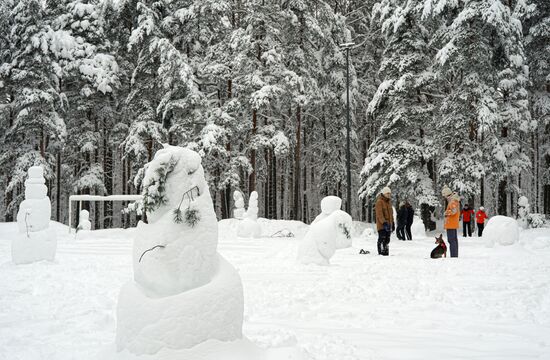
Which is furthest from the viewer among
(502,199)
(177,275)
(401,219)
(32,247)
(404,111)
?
(404,111)

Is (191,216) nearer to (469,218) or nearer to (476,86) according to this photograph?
(469,218)

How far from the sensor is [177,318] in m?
3.55

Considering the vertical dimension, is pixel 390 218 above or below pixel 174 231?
below

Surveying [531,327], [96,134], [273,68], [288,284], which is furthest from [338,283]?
[96,134]

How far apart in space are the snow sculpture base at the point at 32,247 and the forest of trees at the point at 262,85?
10.9 metres

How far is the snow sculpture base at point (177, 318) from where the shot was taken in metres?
3.52

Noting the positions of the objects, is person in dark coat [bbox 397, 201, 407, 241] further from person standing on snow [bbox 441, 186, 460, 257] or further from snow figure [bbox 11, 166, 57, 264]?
snow figure [bbox 11, 166, 57, 264]

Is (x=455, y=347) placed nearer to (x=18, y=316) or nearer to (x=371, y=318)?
(x=371, y=318)

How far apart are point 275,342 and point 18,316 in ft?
12.0

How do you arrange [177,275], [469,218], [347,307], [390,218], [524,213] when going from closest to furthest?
[177,275], [347,307], [390,218], [469,218], [524,213]

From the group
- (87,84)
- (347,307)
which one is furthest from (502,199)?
(87,84)

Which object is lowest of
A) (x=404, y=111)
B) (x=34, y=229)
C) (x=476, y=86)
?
(x=34, y=229)

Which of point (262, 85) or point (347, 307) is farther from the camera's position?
point (262, 85)

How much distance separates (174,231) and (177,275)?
1.22 feet
